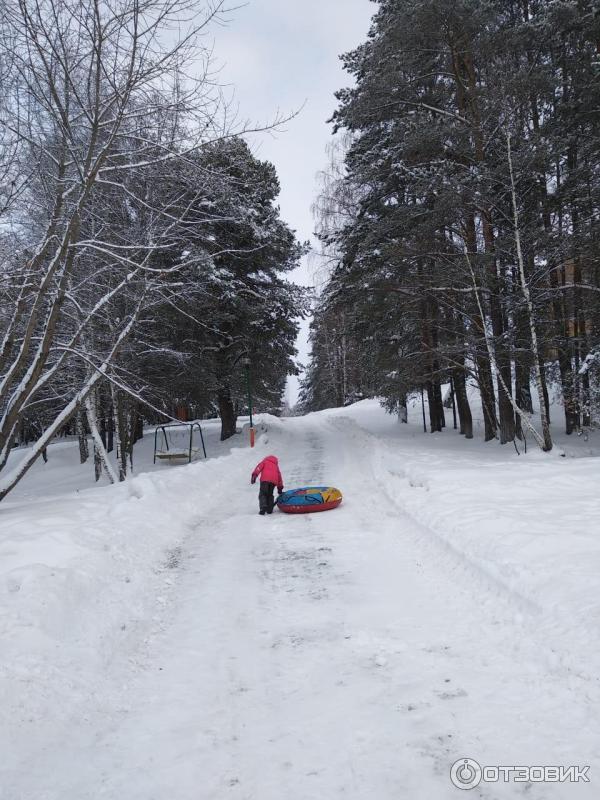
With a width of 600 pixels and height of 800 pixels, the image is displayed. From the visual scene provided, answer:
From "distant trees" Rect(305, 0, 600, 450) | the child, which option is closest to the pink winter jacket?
the child

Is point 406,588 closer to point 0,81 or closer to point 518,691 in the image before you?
point 518,691

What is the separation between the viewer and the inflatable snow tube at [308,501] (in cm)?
868

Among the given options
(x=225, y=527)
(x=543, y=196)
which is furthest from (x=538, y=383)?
(x=225, y=527)

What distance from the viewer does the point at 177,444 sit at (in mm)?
22859

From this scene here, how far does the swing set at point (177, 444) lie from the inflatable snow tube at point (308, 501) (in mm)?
5048

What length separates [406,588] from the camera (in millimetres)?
4922

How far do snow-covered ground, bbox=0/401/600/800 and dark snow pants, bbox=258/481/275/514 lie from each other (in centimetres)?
125

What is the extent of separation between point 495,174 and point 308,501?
9.41 m

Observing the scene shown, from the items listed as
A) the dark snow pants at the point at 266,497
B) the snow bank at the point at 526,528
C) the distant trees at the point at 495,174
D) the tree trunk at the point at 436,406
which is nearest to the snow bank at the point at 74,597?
the dark snow pants at the point at 266,497

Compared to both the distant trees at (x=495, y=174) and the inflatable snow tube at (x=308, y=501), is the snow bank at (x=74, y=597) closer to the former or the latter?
the inflatable snow tube at (x=308, y=501)

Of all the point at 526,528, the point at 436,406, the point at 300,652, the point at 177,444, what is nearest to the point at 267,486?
the point at 526,528

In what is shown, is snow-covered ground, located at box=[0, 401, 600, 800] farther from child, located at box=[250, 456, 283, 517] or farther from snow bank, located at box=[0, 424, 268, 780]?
child, located at box=[250, 456, 283, 517]

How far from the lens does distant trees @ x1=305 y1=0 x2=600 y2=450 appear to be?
11609 mm

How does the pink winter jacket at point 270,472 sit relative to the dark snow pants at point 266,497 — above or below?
above
